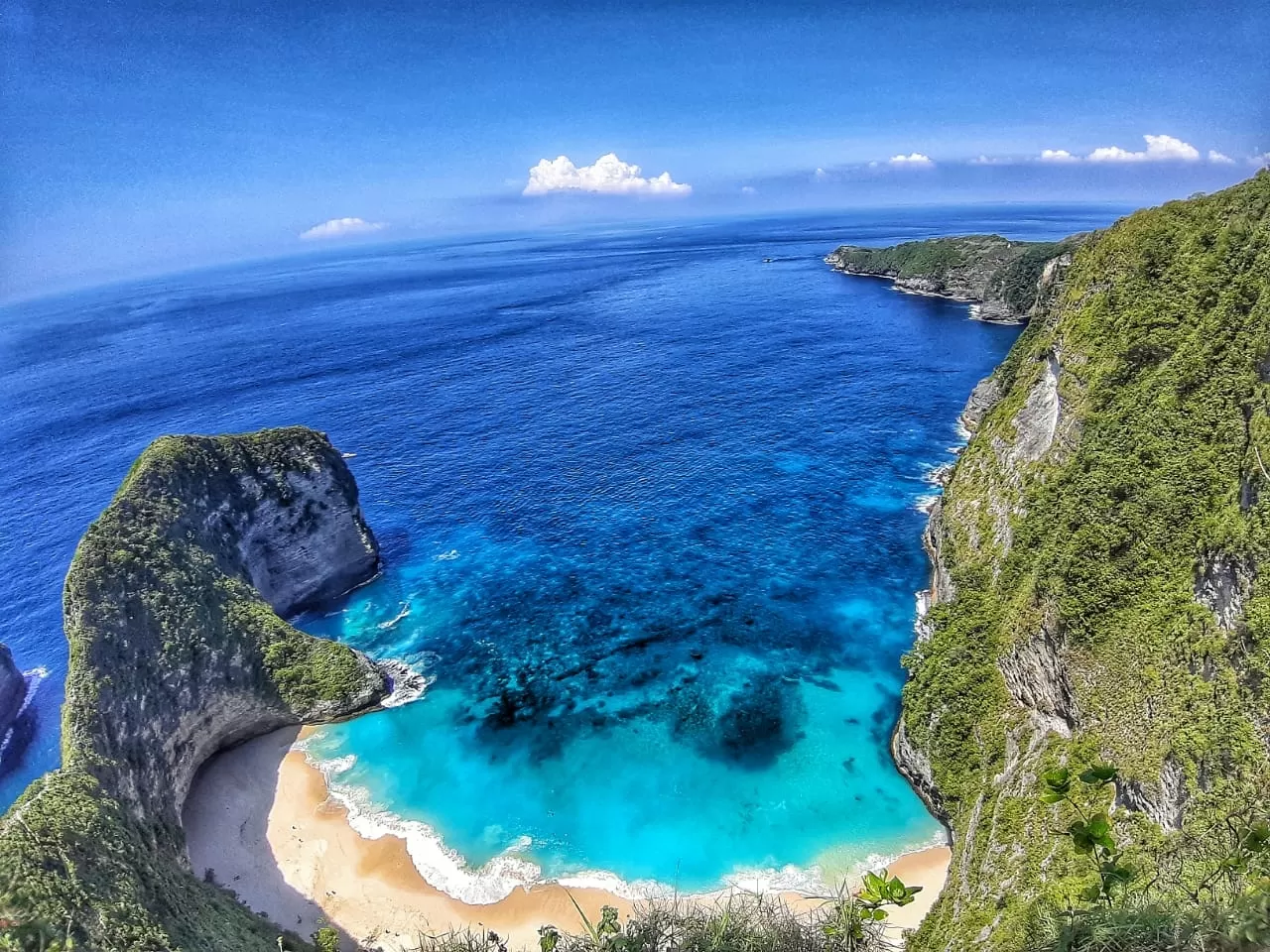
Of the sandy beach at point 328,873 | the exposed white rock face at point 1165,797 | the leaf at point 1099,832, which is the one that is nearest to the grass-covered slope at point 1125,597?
the exposed white rock face at point 1165,797

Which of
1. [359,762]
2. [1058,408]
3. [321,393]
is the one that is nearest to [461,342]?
Result: [321,393]

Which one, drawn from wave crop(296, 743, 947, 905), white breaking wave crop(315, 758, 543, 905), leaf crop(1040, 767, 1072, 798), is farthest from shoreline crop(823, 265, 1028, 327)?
leaf crop(1040, 767, 1072, 798)

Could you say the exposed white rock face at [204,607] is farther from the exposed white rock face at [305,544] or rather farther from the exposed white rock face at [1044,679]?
the exposed white rock face at [1044,679]

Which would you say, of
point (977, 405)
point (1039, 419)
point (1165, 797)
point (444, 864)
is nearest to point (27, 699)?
point (444, 864)

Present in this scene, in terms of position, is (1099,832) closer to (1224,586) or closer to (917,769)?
(1224,586)

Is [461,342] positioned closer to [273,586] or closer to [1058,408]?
[273,586]

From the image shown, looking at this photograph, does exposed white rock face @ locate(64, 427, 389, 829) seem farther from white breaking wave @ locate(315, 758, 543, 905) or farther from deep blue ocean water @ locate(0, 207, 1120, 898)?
white breaking wave @ locate(315, 758, 543, 905)
